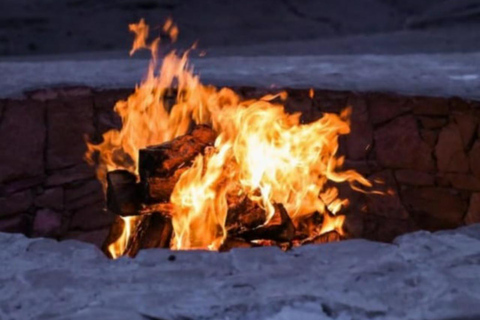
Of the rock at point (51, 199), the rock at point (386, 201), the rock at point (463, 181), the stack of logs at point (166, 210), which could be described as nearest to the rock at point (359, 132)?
the rock at point (386, 201)

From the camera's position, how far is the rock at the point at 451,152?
143 inches

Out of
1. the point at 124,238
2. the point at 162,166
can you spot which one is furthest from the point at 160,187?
the point at 124,238

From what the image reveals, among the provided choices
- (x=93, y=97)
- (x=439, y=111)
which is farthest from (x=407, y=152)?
(x=93, y=97)

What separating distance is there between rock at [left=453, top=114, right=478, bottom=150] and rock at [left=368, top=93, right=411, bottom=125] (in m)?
0.25

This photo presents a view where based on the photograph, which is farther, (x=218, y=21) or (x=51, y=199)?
(x=218, y=21)

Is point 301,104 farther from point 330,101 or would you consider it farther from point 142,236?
point 142,236

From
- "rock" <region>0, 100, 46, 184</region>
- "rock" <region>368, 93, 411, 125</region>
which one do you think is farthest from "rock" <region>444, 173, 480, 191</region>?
"rock" <region>0, 100, 46, 184</region>

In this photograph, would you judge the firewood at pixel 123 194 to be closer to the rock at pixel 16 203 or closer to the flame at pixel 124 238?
the flame at pixel 124 238

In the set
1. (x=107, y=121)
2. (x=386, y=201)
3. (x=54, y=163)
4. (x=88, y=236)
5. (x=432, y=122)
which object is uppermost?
(x=432, y=122)

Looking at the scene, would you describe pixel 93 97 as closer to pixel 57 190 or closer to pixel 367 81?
pixel 57 190

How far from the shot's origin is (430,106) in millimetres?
3621

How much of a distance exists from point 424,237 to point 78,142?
2259 millimetres

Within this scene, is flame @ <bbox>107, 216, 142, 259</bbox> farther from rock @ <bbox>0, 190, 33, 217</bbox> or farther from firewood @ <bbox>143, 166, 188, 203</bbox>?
rock @ <bbox>0, 190, 33, 217</bbox>

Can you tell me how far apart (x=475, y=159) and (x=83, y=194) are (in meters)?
2.03
